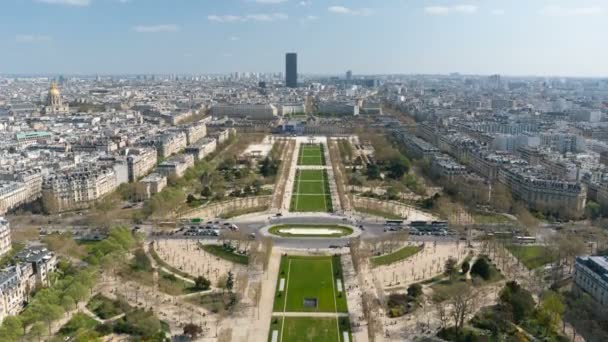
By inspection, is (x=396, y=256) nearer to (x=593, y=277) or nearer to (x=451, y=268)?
(x=451, y=268)

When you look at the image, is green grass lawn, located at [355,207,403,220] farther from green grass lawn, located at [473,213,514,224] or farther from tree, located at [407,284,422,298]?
tree, located at [407,284,422,298]

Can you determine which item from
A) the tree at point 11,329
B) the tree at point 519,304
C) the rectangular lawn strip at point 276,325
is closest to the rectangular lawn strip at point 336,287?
the rectangular lawn strip at point 276,325

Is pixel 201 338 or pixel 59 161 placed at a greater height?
pixel 59 161

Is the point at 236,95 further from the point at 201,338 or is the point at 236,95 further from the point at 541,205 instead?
the point at 201,338

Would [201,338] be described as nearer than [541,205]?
Yes

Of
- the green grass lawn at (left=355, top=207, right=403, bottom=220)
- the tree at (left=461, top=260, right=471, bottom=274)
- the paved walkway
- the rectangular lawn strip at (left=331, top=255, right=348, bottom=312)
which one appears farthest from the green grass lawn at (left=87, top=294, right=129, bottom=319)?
the green grass lawn at (left=355, top=207, right=403, bottom=220)

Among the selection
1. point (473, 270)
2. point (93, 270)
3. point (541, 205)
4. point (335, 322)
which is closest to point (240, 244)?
point (93, 270)
